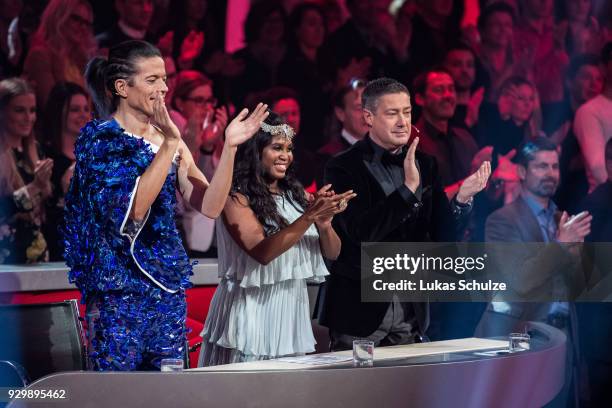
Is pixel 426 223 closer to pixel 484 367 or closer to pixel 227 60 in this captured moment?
pixel 484 367

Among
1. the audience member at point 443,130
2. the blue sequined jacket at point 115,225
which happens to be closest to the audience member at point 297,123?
the audience member at point 443,130

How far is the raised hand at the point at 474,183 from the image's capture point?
2721 mm

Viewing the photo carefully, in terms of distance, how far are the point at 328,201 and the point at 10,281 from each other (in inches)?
50.8

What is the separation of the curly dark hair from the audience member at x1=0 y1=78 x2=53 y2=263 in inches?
56.5

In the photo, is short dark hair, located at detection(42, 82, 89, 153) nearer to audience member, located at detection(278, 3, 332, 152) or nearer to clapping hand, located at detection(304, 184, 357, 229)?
audience member, located at detection(278, 3, 332, 152)

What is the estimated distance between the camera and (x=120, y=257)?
2154 millimetres

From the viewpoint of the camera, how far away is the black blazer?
8.82 feet

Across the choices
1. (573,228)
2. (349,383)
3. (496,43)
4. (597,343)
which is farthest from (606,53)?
(349,383)

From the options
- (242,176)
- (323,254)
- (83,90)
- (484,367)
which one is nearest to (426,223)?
(323,254)

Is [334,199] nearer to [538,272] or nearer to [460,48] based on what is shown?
[538,272]

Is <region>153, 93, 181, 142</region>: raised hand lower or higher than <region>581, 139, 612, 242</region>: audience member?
higher

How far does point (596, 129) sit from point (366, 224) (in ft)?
7.86

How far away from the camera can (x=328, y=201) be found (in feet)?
8.21

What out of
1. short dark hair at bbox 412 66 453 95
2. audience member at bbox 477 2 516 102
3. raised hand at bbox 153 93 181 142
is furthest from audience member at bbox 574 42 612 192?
raised hand at bbox 153 93 181 142
